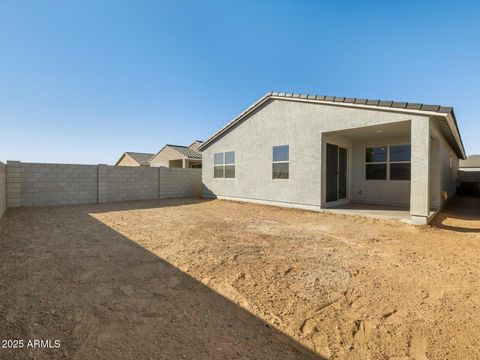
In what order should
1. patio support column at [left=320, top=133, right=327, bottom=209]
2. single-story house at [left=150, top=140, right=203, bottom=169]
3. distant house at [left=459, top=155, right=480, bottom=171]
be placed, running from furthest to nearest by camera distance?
distant house at [left=459, top=155, right=480, bottom=171]
single-story house at [left=150, top=140, right=203, bottom=169]
patio support column at [left=320, top=133, right=327, bottom=209]

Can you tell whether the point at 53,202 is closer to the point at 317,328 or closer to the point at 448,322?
the point at 317,328

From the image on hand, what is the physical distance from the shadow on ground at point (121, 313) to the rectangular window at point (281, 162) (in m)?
7.15

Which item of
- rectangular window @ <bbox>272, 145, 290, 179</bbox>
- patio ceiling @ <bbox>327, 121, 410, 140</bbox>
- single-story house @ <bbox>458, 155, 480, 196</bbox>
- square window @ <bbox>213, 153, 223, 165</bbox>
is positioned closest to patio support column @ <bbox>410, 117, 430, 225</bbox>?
patio ceiling @ <bbox>327, 121, 410, 140</bbox>

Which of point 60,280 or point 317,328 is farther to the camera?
point 60,280

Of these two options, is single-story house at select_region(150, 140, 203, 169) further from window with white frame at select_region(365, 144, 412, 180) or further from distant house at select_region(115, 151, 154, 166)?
window with white frame at select_region(365, 144, 412, 180)

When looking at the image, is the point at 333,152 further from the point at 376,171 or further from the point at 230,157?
the point at 230,157

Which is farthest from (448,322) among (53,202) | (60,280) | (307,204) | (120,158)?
(120,158)

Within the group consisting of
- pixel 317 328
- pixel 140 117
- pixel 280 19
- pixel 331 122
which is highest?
pixel 280 19

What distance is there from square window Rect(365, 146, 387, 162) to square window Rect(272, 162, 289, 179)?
3.80 metres

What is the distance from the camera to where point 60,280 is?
320 cm

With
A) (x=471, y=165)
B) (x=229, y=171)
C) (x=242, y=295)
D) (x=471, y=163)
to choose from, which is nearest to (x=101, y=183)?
(x=229, y=171)

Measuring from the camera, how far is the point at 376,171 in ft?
33.7

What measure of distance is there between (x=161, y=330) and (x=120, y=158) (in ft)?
115

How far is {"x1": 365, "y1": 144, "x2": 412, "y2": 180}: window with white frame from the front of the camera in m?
9.48
